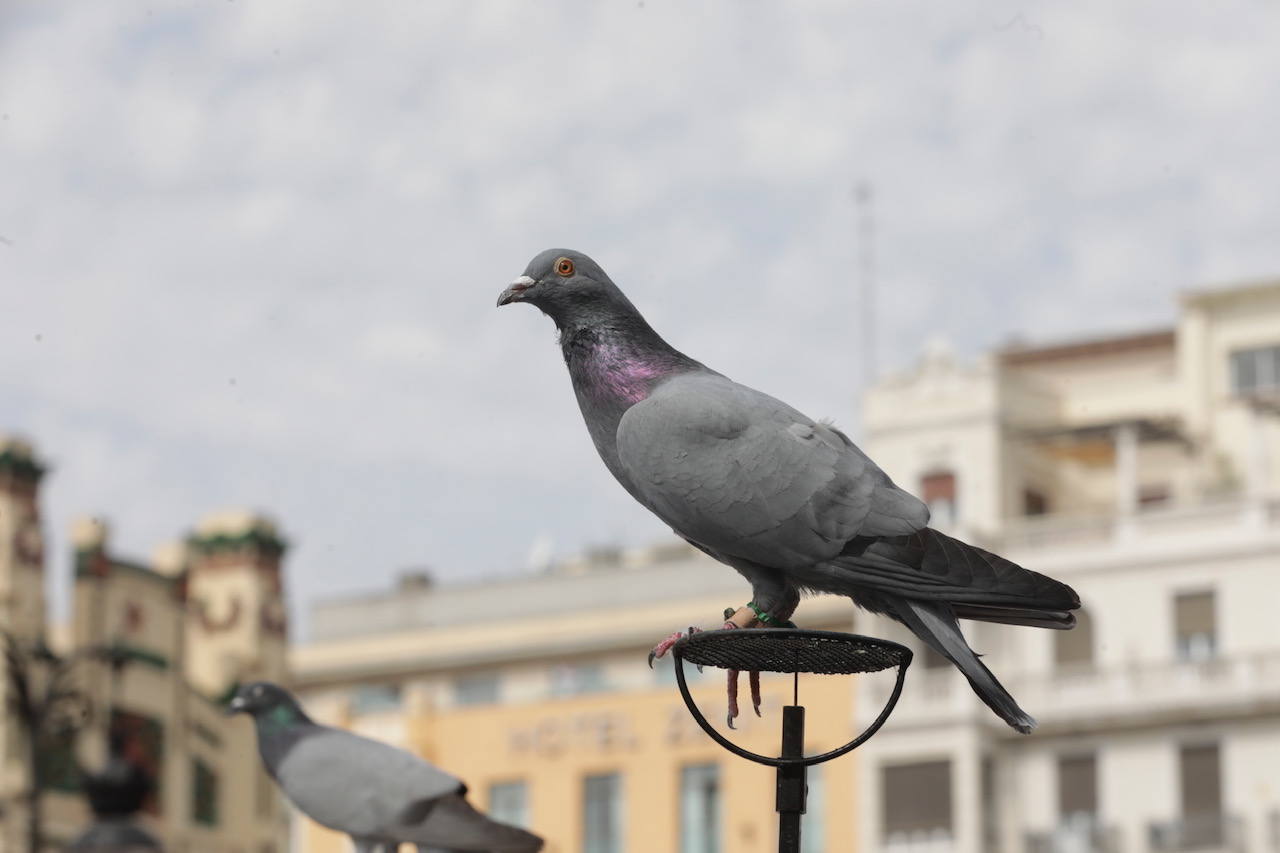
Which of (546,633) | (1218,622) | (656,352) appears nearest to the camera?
(656,352)

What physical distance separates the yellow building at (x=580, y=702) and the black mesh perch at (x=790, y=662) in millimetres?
43659

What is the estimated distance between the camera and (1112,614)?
5531 cm

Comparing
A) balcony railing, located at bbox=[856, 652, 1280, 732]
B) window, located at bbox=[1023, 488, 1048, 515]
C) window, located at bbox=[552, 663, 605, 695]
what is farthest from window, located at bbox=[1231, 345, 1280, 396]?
window, located at bbox=[552, 663, 605, 695]

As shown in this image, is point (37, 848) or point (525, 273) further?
point (37, 848)

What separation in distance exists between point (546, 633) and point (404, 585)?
21.7ft

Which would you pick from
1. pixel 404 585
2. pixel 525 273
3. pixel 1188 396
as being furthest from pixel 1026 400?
pixel 525 273

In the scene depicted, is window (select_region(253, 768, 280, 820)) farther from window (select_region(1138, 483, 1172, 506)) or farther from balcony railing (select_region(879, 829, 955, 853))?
window (select_region(1138, 483, 1172, 506))

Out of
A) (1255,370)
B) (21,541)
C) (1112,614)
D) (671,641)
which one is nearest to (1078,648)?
(1112,614)

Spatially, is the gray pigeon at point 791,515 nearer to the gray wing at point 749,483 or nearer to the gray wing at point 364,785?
the gray wing at point 749,483

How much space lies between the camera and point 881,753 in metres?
56.6

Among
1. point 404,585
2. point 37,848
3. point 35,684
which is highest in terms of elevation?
point 404,585

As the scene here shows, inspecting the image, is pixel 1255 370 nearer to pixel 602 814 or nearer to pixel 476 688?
pixel 602 814

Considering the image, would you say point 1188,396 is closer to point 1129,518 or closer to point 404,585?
point 1129,518

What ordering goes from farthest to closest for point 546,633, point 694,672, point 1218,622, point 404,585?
point 404,585 → point 546,633 → point 694,672 → point 1218,622
